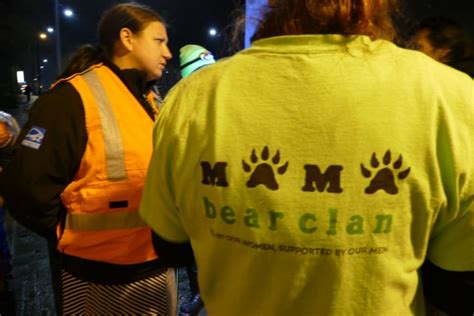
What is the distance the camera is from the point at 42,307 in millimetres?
2893

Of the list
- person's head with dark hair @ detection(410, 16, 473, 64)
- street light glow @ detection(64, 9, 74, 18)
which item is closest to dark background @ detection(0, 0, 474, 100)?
street light glow @ detection(64, 9, 74, 18)

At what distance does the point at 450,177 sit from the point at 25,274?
3.56 meters

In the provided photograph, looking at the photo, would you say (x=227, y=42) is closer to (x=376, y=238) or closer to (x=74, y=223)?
(x=376, y=238)

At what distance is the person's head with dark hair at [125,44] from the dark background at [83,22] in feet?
9.33

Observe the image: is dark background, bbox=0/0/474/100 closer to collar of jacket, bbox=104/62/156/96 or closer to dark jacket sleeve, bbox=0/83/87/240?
collar of jacket, bbox=104/62/156/96

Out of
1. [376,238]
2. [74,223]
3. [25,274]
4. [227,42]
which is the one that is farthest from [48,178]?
[25,274]

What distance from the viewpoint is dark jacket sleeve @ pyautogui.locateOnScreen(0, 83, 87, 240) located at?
143 cm

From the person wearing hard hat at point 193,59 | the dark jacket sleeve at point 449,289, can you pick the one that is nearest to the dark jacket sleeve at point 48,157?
the dark jacket sleeve at point 449,289

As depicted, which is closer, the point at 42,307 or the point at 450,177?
the point at 450,177

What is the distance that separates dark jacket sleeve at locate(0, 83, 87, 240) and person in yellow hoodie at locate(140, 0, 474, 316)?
736 millimetres

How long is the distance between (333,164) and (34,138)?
114 centimetres

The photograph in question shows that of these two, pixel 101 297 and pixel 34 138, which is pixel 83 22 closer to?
pixel 34 138

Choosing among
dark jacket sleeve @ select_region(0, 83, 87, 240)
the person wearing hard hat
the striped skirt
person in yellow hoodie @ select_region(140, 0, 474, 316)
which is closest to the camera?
person in yellow hoodie @ select_region(140, 0, 474, 316)

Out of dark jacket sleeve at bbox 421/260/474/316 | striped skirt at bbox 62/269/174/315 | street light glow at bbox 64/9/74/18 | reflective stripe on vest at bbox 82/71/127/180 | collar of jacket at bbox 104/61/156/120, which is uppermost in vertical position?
street light glow at bbox 64/9/74/18
